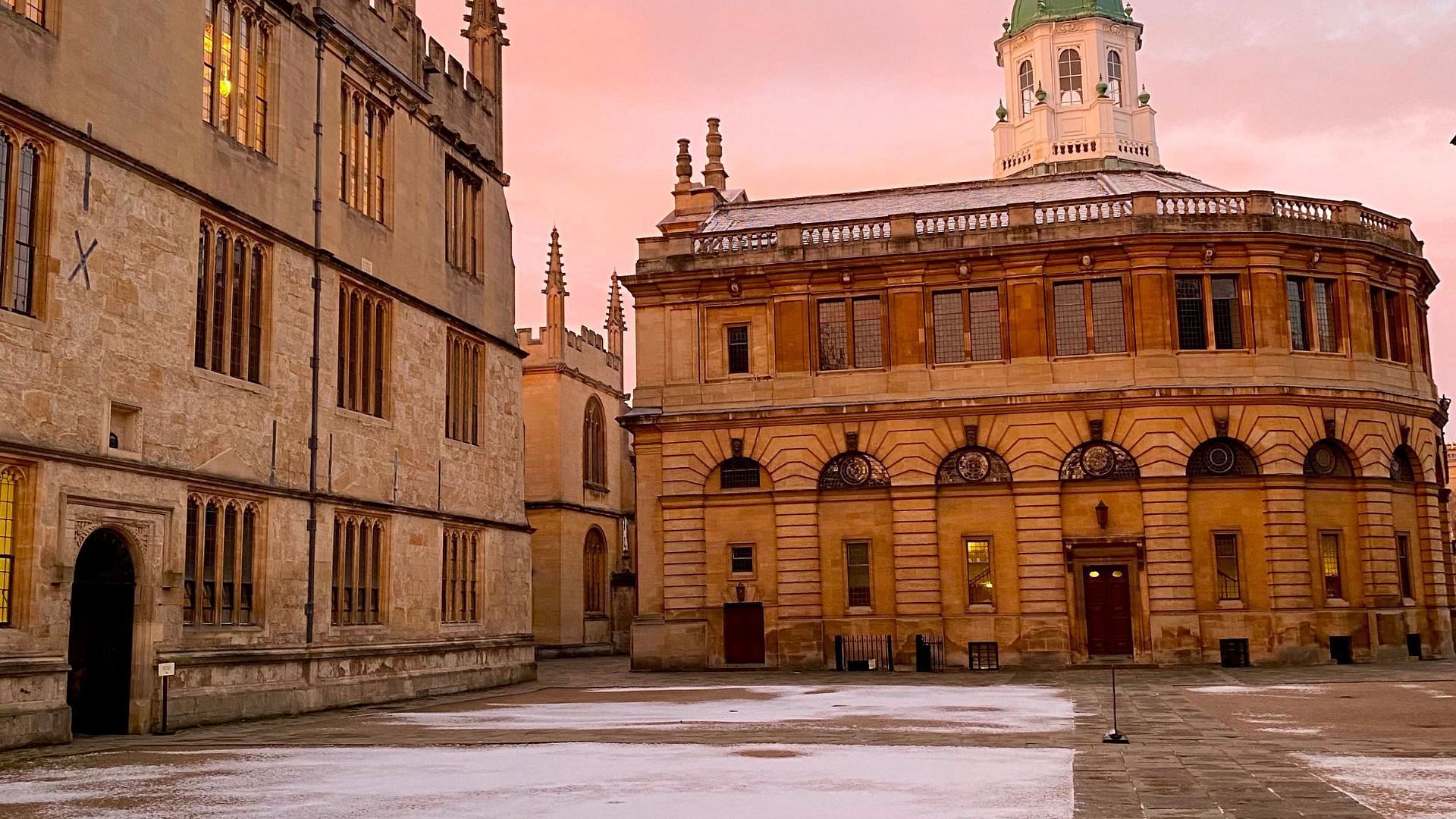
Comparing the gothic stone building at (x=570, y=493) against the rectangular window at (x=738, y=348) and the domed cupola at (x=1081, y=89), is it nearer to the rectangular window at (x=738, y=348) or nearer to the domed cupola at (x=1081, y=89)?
the rectangular window at (x=738, y=348)

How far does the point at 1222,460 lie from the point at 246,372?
26.5 m

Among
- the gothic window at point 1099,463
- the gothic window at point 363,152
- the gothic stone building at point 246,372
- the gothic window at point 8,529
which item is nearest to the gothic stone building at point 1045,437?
the gothic window at point 1099,463

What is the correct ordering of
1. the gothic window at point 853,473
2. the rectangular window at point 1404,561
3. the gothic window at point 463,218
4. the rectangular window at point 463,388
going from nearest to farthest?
the rectangular window at point 463,388 → the gothic window at point 463,218 → the rectangular window at point 1404,561 → the gothic window at point 853,473

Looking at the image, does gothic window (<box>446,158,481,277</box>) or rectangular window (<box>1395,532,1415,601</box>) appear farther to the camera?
rectangular window (<box>1395,532,1415,601</box>)

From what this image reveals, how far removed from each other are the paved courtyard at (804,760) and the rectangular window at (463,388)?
8037 mm

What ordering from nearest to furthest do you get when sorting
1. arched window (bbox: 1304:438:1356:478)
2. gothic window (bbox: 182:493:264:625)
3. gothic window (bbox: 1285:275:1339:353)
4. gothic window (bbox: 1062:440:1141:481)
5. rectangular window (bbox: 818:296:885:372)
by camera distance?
gothic window (bbox: 182:493:264:625), gothic window (bbox: 1062:440:1141:481), arched window (bbox: 1304:438:1356:478), gothic window (bbox: 1285:275:1339:353), rectangular window (bbox: 818:296:885:372)

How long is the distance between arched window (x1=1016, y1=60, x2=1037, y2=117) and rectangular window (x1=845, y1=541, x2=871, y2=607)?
188 feet

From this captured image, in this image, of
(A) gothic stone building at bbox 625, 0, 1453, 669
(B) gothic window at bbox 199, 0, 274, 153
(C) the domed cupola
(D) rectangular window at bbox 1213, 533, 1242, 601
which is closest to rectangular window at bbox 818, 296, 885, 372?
(A) gothic stone building at bbox 625, 0, 1453, 669

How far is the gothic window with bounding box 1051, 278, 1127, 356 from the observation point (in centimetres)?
4038

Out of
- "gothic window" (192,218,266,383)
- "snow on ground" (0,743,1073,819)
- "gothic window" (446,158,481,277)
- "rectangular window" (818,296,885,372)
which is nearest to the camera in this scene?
"snow on ground" (0,743,1073,819)

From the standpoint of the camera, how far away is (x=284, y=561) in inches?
1069

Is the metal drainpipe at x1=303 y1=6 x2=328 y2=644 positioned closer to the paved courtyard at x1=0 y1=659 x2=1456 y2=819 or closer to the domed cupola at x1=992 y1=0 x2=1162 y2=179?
the paved courtyard at x1=0 y1=659 x2=1456 y2=819

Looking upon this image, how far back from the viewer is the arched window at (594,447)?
6238 cm

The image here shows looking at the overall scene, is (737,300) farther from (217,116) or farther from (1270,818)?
(1270,818)
